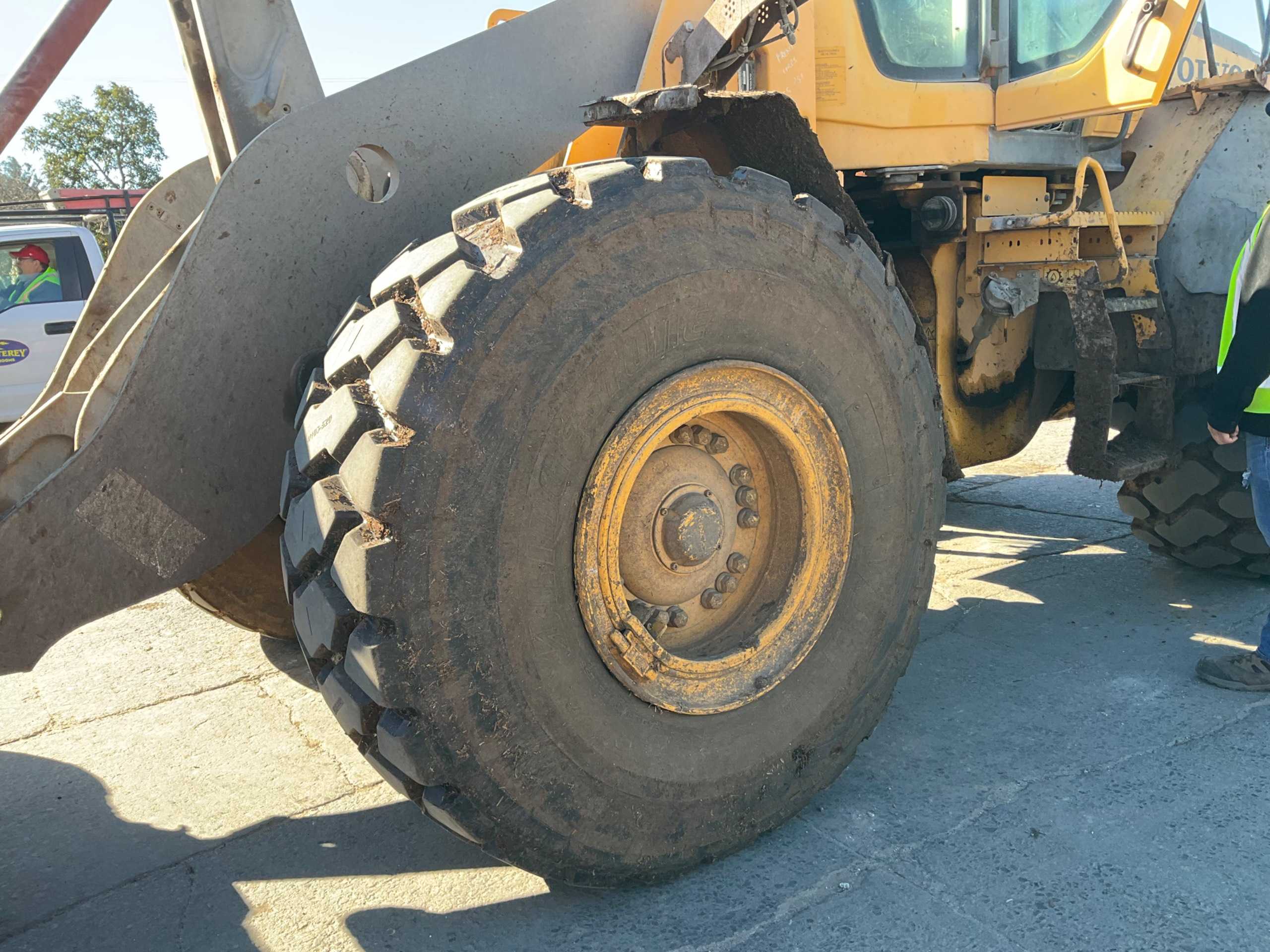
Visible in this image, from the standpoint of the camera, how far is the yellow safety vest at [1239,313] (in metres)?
3.37

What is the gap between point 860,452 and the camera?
2.57 meters

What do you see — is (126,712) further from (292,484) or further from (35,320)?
(35,320)

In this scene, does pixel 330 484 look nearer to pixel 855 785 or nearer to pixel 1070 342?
pixel 855 785

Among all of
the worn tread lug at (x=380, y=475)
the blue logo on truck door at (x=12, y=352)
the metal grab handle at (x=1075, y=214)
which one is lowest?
the worn tread lug at (x=380, y=475)

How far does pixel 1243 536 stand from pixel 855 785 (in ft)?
8.47

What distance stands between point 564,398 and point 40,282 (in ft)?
31.4

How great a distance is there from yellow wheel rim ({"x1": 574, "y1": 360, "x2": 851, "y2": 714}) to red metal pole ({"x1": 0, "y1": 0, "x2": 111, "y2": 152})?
60.4 inches

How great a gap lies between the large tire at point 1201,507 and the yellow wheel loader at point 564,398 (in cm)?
145

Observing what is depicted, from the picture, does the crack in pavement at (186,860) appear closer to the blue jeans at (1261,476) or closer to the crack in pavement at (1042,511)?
the blue jeans at (1261,476)

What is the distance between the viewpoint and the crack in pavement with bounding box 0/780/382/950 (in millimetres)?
2357

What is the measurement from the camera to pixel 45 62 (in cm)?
231

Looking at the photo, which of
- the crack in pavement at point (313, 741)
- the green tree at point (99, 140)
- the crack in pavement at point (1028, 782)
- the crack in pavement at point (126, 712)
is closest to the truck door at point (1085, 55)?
the crack in pavement at point (1028, 782)

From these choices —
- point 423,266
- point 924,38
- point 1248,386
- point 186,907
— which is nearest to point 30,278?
point 186,907

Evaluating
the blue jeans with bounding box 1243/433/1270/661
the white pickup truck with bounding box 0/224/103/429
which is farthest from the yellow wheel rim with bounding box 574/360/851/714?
the white pickup truck with bounding box 0/224/103/429
